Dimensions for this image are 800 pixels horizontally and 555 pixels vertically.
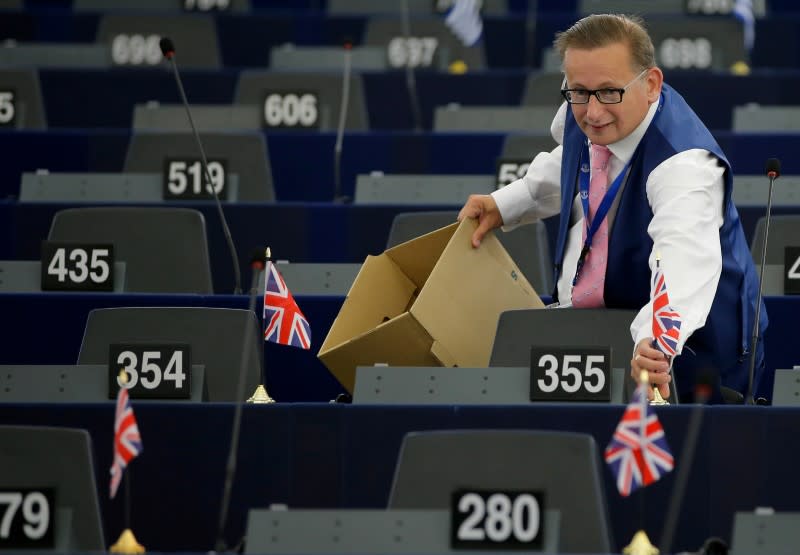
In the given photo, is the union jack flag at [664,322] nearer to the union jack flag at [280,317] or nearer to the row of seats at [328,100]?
the union jack flag at [280,317]

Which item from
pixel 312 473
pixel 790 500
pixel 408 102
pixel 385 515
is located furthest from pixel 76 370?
pixel 408 102

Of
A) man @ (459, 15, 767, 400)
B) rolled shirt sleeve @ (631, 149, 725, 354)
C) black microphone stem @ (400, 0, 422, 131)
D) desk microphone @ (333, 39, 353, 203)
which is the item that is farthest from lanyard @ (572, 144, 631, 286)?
black microphone stem @ (400, 0, 422, 131)

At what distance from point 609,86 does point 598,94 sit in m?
0.03

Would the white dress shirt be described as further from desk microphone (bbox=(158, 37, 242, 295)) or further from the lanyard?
desk microphone (bbox=(158, 37, 242, 295))

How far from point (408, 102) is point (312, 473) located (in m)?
4.48

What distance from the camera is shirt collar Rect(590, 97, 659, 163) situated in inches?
166

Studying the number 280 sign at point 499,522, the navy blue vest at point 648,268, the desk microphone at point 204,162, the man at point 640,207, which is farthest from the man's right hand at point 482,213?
the number 280 sign at point 499,522

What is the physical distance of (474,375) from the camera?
398 centimetres

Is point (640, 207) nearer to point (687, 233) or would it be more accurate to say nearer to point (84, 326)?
point (687, 233)

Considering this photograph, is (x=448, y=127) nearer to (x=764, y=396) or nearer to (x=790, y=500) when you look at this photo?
(x=764, y=396)

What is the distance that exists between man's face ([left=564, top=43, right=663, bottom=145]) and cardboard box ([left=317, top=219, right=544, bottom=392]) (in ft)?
1.50

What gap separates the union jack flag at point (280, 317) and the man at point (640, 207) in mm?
493

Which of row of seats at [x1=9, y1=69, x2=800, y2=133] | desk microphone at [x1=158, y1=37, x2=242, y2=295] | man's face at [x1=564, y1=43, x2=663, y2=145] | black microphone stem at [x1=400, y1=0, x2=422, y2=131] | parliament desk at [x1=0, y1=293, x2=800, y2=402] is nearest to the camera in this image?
man's face at [x1=564, y1=43, x2=663, y2=145]

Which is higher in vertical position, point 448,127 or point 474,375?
point 448,127
